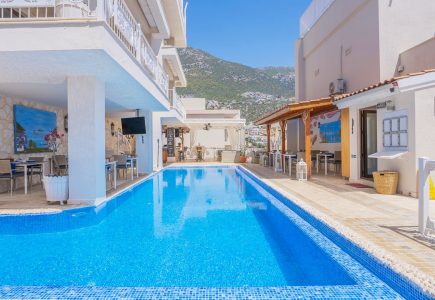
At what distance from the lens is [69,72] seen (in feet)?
24.5

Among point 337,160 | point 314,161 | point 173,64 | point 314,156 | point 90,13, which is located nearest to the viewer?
point 90,13

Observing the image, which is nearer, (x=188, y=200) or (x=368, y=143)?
(x=188, y=200)

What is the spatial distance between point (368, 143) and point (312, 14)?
35.6 feet

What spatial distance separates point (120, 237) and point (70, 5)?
15.3 ft

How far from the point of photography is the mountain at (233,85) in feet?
199

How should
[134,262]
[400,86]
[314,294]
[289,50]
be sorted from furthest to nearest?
1. [289,50]
2. [400,86]
3. [134,262]
4. [314,294]

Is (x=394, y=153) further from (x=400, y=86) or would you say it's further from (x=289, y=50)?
(x=289, y=50)

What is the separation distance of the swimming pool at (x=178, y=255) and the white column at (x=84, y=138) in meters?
0.68

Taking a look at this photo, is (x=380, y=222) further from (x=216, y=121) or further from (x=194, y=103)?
(x=194, y=103)

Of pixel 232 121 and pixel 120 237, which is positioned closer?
pixel 120 237

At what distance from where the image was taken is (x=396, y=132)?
8242mm

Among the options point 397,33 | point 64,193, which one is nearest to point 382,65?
point 397,33

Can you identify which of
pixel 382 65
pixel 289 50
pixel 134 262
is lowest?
pixel 134 262

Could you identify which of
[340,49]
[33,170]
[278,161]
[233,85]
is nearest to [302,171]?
[278,161]
